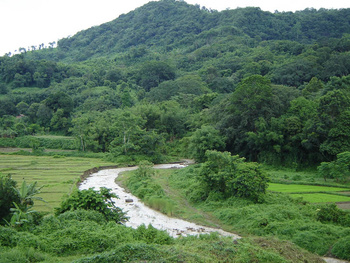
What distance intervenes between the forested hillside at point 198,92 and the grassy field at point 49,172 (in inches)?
283

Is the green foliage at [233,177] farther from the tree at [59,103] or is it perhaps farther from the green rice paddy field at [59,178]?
the tree at [59,103]

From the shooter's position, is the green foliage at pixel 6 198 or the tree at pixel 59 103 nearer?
the green foliage at pixel 6 198

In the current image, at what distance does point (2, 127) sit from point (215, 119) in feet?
133

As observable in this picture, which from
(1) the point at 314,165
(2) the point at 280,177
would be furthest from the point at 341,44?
(2) the point at 280,177

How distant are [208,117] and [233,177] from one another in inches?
932

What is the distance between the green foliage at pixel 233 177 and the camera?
21.0m

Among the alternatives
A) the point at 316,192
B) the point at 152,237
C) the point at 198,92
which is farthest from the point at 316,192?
the point at 198,92

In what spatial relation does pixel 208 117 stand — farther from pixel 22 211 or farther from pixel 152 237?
pixel 22 211

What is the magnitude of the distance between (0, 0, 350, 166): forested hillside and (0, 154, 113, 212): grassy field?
7.18m

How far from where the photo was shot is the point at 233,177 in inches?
868

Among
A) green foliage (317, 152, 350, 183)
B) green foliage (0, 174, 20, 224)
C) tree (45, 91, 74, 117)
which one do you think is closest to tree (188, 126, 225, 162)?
green foliage (317, 152, 350, 183)

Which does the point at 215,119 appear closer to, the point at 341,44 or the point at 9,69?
the point at 341,44

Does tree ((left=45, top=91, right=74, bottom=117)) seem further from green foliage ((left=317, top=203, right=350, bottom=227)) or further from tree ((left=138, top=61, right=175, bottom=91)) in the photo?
green foliage ((left=317, top=203, right=350, bottom=227))

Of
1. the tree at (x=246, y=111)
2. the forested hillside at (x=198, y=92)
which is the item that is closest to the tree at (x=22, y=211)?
the forested hillside at (x=198, y=92)
